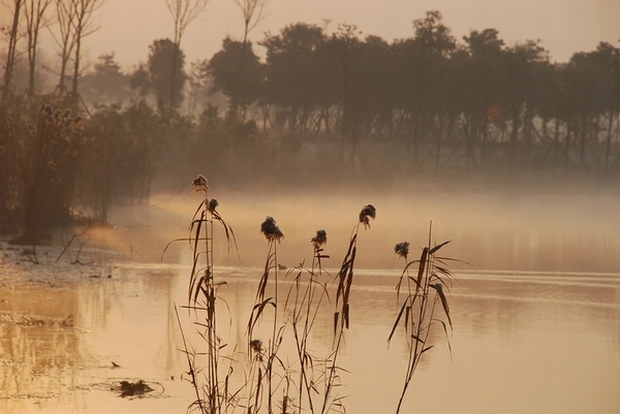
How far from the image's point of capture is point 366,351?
726cm

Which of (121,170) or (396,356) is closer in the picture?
(396,356)

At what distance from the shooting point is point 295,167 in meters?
26.5

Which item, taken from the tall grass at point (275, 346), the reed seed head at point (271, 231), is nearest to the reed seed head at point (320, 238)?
the tall grass at point (275, 346)

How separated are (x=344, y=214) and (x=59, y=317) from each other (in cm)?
1335

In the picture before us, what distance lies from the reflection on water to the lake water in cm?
1

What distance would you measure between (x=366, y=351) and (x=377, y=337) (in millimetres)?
513

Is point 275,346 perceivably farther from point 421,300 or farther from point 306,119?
point 306,119

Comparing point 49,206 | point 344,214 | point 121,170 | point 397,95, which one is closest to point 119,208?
point 121,170

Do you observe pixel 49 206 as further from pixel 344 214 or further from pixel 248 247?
pixel 344 214

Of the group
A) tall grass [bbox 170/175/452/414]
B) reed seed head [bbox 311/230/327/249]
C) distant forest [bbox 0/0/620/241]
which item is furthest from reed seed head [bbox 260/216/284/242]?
distant forest [bbox 0/0/620/241]

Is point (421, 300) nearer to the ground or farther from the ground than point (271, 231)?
nearer to the ground

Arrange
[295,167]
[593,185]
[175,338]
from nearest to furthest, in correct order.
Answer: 1. [175,338]
2. [295,167]
3. [593,185]

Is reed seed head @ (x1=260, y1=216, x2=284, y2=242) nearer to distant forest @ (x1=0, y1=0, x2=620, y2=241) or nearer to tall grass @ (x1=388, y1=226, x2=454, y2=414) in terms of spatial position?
tall grass @ (x1=388, y1=226, x2=454, y2=414)

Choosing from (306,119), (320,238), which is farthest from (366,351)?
(306,119)
